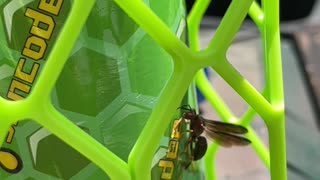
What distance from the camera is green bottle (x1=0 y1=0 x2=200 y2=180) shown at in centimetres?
17

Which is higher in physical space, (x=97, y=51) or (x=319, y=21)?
(x=319, y=21)

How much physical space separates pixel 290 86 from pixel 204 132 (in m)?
0.34

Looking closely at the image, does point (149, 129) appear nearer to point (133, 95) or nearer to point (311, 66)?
point (133, 95)

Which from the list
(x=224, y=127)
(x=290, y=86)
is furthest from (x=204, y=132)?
(x=290, y=86)

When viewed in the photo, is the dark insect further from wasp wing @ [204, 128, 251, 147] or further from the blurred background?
the blurred background

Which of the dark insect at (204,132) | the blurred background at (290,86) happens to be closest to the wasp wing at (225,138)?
the dark insect at (204,132)

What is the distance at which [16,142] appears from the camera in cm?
18

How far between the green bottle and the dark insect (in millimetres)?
12

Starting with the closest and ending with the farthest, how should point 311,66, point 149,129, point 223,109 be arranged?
point 149,129
point 223,109
point 311,66

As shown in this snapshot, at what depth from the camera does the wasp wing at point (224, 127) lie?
8.5 inches

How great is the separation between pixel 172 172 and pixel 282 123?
1.3 inches

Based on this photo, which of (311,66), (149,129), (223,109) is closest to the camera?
(149,129)

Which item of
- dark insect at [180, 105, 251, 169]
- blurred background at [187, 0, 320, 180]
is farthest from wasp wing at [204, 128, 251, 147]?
blurred background at [187, 0, 320, 180]

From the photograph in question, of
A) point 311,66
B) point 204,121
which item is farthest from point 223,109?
point 311,66
